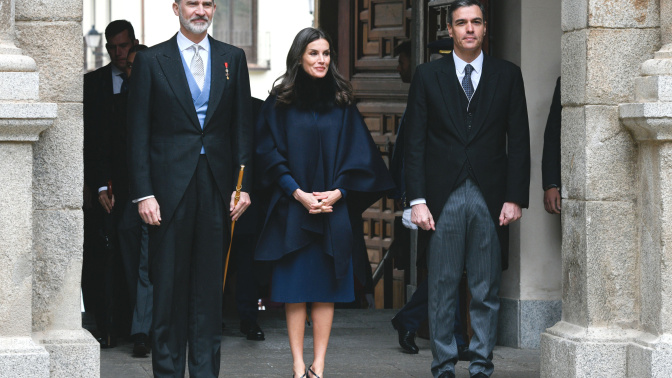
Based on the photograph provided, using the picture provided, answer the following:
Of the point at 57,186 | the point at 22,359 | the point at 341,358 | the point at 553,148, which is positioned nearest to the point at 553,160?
the point at 553,148

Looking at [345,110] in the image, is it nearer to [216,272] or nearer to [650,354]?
[216,272]

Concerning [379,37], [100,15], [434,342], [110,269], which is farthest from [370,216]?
[100,15]

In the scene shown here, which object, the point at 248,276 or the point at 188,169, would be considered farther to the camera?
the point at 248,276

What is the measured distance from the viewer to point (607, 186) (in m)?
6.64

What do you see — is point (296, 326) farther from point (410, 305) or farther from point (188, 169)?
point (410, 305)

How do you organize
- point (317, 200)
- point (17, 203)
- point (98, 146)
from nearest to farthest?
point (17, 203), point (317, 200), point (98, 146)

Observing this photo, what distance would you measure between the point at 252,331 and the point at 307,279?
2.36 metres

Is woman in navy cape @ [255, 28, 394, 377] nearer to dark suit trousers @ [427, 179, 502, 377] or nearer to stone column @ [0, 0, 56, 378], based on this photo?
dark suit trousers @ [427, 179, 502, 377]

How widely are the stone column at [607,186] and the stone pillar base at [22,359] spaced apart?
99.4 inches

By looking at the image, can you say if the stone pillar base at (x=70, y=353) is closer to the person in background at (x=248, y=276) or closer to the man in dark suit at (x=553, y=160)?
the person in background at (x=248, y=276)

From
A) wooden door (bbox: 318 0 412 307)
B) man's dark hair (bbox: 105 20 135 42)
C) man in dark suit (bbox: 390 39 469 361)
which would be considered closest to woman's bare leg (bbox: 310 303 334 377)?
man in dark suit (bbox: 390 39 469 361)

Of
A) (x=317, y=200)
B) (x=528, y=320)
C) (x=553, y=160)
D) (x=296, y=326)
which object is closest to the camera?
(x=317, y=200)

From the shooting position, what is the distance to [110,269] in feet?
27.8

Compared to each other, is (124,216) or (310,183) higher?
(310,183)
